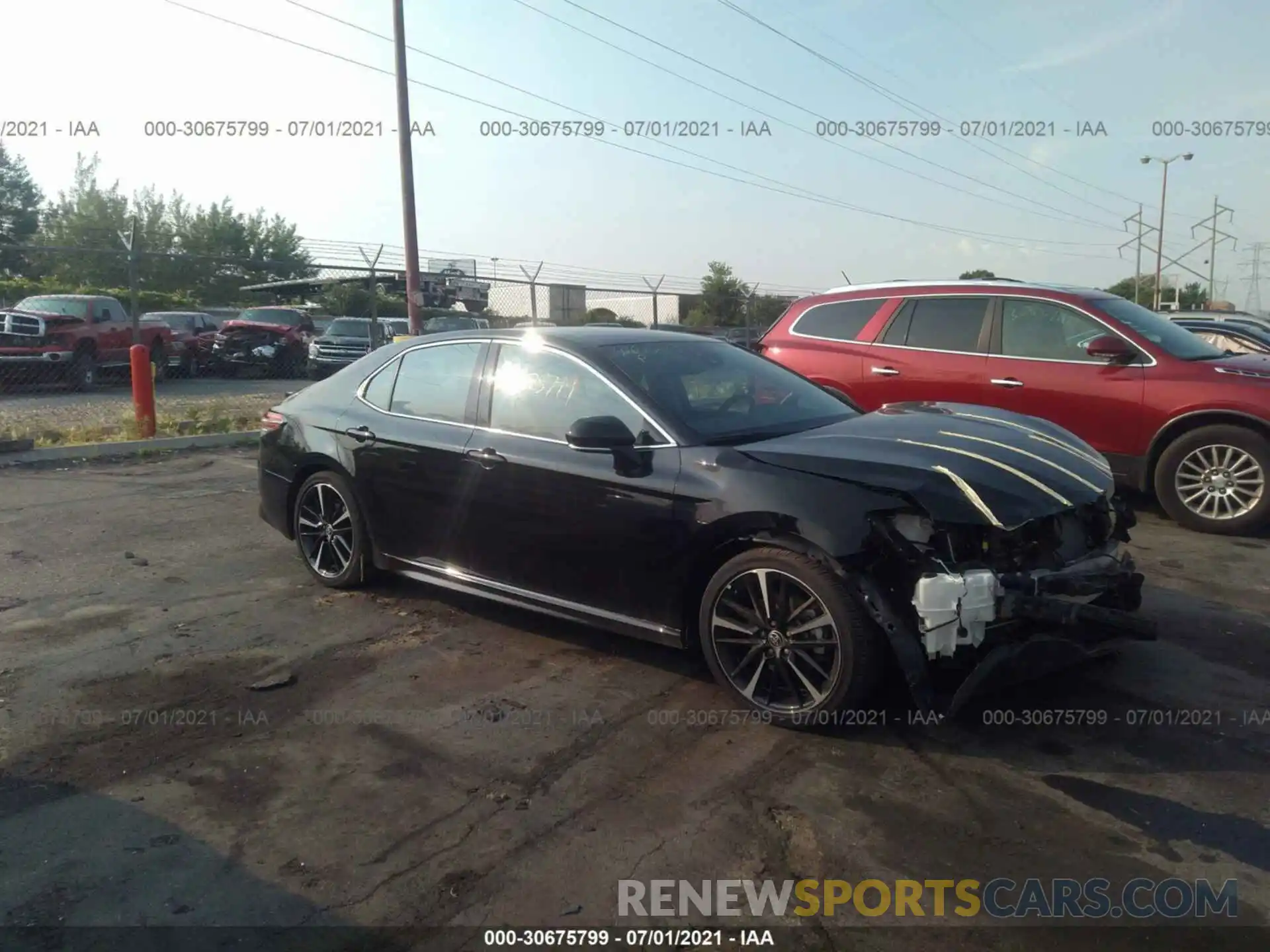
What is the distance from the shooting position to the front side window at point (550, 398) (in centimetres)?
452

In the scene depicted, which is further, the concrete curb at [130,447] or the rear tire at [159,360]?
the rear tire at [159,360]

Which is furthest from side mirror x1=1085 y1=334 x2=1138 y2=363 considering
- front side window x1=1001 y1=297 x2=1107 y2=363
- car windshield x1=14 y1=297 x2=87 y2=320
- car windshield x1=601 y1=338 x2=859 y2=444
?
car windshield x1=14 y1=297 x2=87 y2=320

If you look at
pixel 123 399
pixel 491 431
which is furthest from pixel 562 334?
pixel 123 399

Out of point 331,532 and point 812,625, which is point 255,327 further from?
point 812,625

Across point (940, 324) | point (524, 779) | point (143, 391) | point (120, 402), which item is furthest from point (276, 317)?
point (524, 779)

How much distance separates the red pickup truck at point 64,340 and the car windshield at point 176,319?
2.44 m

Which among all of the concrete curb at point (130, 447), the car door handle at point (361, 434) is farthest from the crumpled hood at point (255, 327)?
the car door handle at point (361, 434)

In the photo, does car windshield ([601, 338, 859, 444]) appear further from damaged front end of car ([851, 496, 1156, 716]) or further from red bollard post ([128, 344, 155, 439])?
red bollard post ([128, 344, 155, 439])

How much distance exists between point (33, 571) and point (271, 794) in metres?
3.72

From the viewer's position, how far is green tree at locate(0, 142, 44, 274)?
49875 mm

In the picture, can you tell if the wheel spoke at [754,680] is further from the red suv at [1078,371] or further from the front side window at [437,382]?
the red suv at [1078,371]

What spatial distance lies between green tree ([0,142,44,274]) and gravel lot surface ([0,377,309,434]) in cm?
3692

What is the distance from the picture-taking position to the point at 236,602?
5.66 metres

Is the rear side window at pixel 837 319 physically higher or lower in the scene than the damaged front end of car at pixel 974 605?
higher
